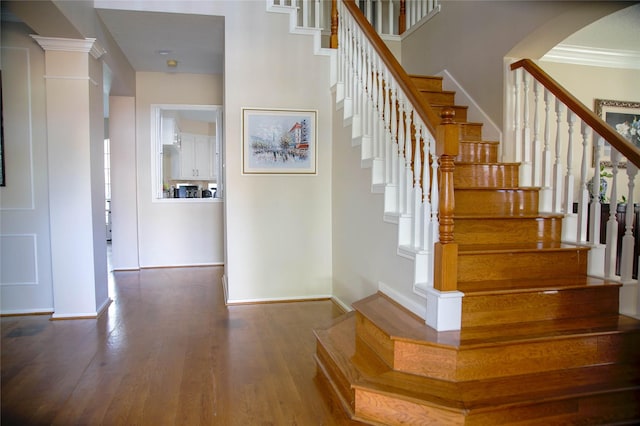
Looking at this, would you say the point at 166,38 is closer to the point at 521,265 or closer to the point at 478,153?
the point at 478,153

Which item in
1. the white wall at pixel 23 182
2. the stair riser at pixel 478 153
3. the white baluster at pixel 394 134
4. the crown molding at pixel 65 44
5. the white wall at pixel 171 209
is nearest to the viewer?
the white baluster at pixel 394 134

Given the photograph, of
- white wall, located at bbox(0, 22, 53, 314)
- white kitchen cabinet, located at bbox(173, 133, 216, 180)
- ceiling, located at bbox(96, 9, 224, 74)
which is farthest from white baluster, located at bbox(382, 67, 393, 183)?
Answer: white kitchen cabinet, located at bbox(173, 133, 216, 180)

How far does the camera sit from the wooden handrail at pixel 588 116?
249 cm

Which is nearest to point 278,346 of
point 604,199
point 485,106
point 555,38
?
point 485,106

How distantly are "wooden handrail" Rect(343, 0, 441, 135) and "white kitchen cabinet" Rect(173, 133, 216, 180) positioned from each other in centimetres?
364

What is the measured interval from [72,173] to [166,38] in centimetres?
183

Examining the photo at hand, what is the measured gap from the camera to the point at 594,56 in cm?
493

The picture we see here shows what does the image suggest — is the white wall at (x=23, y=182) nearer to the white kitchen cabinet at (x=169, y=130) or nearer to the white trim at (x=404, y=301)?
the white kitchen cabinet at (x=169, y=130)

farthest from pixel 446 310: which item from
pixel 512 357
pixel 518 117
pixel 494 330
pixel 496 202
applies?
pixel 518 117

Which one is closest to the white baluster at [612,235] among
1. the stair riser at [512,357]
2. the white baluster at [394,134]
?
the stair riser at [512,357]

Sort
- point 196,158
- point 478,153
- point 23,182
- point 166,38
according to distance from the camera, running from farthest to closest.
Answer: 1. point 196,158
2. point 166,38
3. point 23,182
4. point 478,153

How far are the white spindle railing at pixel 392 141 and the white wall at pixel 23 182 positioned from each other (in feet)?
9.31

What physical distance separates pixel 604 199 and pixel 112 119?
616 cm

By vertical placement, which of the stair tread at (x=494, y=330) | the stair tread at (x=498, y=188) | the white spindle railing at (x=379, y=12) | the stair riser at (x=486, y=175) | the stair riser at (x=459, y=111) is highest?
the white spindle railing at (x=379, y=12)
